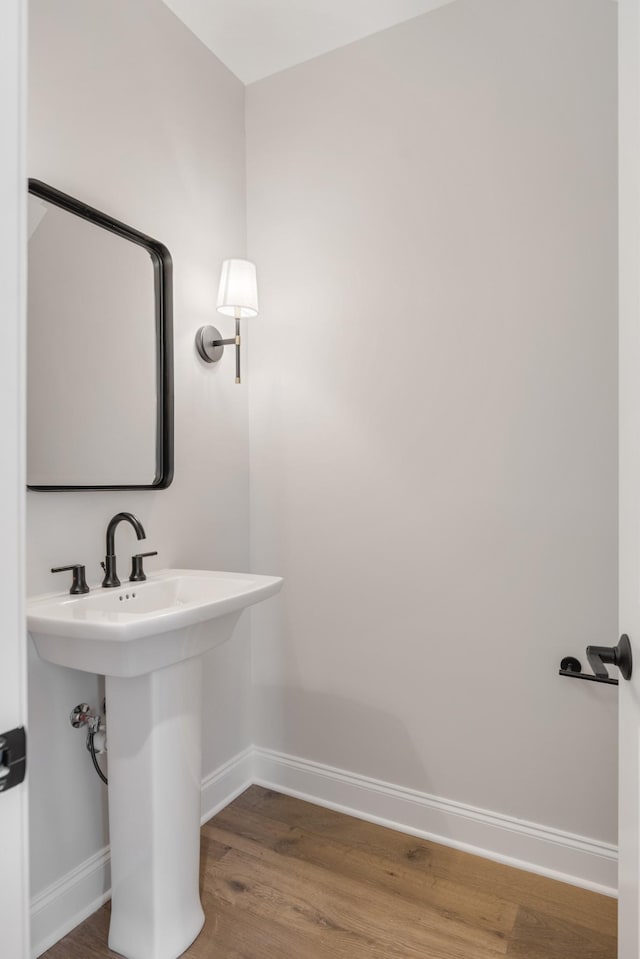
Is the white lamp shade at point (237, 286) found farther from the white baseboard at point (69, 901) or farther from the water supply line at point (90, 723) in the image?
the white baseboard at point (69, 901)

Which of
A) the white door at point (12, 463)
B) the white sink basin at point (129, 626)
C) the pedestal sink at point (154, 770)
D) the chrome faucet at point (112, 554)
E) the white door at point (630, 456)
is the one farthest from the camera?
the chrome faucet at point (112, 554)

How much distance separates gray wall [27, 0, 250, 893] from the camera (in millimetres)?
1500

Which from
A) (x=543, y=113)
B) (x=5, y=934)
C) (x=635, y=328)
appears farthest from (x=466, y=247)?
(x=5, y=934)

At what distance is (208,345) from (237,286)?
23 centimetres

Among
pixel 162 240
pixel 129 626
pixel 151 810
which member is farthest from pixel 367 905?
pixel 162 240

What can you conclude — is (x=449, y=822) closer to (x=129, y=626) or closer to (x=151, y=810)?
(x=151, y=810)

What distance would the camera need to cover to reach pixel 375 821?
79.4 inches

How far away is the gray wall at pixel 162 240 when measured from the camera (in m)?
1.50

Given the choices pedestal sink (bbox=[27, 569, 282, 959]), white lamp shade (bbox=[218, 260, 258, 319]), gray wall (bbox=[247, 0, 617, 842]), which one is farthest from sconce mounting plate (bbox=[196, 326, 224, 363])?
pedestal sink (bbox=[27, 569, 282, 959])

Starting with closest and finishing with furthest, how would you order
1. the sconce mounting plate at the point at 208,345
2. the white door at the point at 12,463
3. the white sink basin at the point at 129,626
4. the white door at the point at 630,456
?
the white door at the point at 12,463 < the white door at the point at 630,456 < the white sink basin at the point at 129,626 < the sconce mounting plate at the point at 208,345

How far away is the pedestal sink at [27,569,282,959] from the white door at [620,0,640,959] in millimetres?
857

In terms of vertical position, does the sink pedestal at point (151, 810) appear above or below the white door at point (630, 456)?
below

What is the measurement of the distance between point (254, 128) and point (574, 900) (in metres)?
2.80

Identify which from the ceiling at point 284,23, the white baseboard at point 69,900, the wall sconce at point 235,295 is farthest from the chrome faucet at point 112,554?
the ceiling at point 284,23
